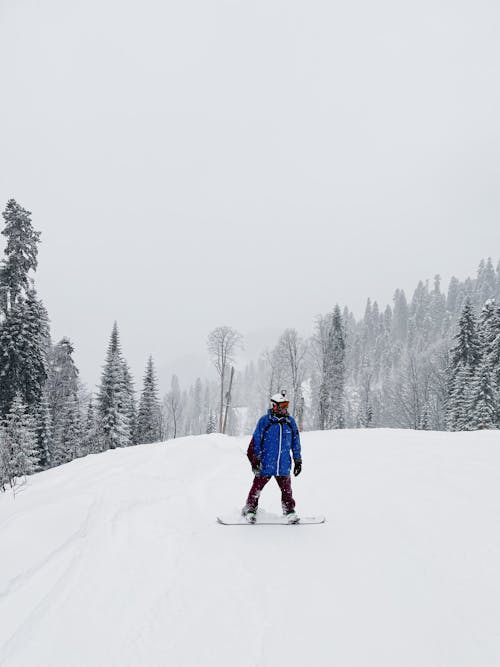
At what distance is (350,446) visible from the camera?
12961 mm

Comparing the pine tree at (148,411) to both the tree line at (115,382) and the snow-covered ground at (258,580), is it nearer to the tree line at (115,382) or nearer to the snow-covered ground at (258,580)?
the tree line at (115,382)

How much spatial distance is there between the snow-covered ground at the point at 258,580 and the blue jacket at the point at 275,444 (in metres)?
0.85

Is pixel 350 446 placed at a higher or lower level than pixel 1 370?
lower

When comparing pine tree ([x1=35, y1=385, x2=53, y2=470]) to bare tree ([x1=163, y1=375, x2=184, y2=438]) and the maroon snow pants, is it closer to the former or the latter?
bare tree ([x1=163, y1=375, x2=184, y2=438])

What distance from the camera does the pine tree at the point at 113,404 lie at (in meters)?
34.0

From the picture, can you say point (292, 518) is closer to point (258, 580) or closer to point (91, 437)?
point (258, 580)

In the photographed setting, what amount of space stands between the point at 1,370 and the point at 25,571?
2256cm

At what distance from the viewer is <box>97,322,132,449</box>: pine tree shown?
112 feet

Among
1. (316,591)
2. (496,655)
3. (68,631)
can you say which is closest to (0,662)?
(68,631)

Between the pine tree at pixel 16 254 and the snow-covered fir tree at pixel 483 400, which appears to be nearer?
the pine tree at pixel 16 254

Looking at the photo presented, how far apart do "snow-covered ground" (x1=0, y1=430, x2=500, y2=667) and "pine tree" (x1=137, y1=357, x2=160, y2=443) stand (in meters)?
33.5

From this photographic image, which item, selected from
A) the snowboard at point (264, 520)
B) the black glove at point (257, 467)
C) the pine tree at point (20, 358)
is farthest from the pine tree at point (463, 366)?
the pine tree at point (20, 358)

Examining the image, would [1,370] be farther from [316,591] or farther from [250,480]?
[316,591]

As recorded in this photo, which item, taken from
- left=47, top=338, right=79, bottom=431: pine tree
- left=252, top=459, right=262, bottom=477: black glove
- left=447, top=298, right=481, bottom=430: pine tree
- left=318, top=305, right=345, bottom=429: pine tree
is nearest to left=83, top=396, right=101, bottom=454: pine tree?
left=47, top=338, right=79, bottom=431: pine tree
